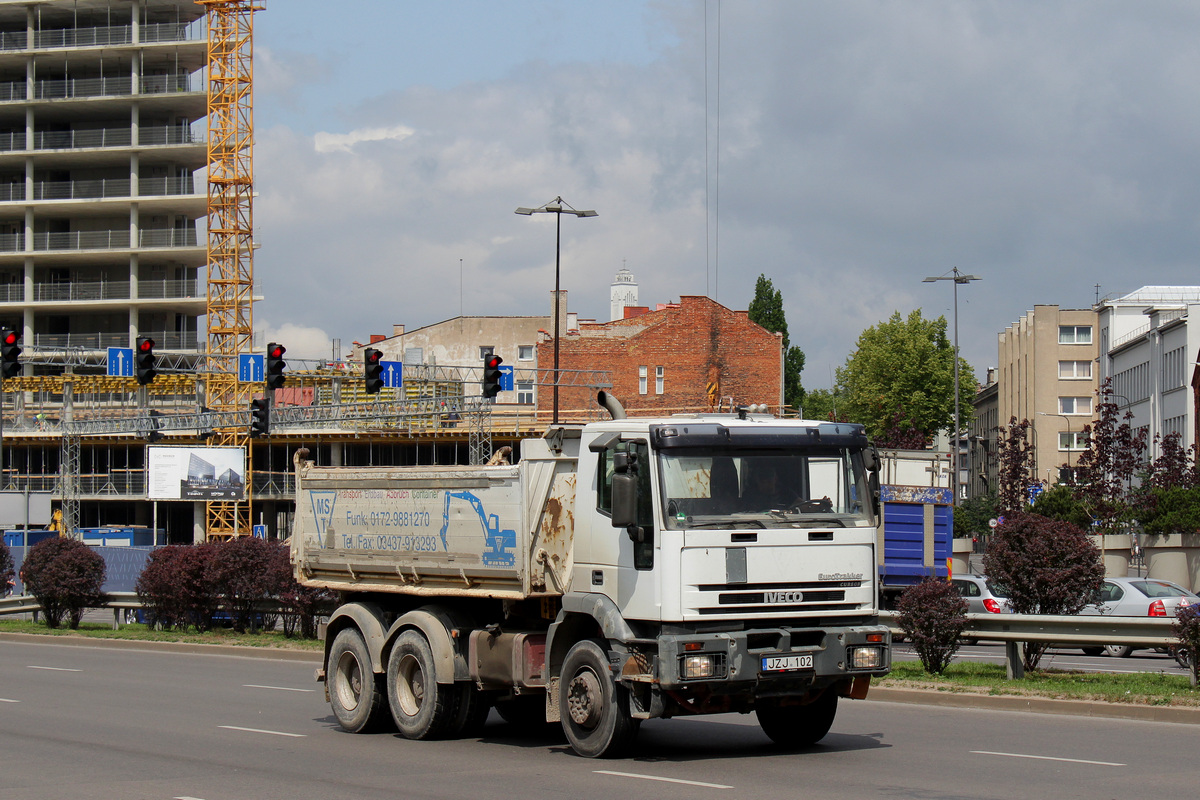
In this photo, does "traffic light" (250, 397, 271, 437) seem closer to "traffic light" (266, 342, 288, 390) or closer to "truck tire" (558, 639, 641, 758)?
"traffic light" (266, 342, 288, 390)

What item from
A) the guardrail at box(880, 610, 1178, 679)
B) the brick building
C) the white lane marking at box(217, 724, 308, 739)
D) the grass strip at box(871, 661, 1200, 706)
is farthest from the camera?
the brick building

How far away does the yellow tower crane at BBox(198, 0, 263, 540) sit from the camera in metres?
74.3

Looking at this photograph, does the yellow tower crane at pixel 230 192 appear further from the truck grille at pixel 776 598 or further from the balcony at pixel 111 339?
the truck grille at pixel 776 598

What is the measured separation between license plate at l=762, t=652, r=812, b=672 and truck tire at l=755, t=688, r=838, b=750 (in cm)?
125

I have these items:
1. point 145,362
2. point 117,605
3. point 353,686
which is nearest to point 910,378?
point 145,362

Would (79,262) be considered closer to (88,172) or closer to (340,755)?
(88,172)

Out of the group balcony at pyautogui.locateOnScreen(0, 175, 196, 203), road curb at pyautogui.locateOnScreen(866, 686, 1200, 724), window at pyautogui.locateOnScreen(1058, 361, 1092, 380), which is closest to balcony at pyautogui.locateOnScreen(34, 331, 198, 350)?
balcony at pyautogui.locateOnScreen(0, 175, 196, 203)

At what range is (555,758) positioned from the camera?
12336mm

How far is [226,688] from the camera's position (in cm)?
1916

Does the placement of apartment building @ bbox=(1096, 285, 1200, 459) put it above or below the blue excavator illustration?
above

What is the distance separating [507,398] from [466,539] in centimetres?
7677

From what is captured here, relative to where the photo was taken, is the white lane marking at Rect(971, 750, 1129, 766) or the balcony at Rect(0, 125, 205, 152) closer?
the white lane marking at Rect(971, 750, 1129, 766)

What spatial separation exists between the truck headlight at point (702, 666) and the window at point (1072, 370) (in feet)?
314

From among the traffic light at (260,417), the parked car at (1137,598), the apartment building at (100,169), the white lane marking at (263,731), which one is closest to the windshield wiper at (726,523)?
the white lane marking at (263,731)
